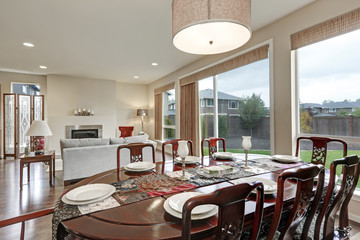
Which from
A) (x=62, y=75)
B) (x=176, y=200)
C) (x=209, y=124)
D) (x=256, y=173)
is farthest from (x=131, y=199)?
(x=62, y=75)

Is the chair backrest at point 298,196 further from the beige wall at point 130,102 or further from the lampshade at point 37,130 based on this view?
the beige wall at point 130,102

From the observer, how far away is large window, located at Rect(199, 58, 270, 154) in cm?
322

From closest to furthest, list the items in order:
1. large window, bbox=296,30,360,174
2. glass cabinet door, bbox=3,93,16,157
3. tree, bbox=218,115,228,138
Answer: large window, bbox=296,30,360,174 < tree, bbox=218,115,228,138 < glass cabinet door, bbox=3,93,16,157

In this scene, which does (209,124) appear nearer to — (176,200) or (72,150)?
(72,150)

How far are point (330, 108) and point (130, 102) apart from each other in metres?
6.57

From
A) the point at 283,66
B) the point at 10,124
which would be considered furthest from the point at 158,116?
the point at 283,66

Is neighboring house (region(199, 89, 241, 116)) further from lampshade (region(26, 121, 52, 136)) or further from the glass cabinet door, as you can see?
the glass cabinet door

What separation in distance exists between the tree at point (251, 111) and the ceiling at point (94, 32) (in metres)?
1.22

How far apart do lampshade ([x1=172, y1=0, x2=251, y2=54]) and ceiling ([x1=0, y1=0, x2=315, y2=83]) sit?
111cm

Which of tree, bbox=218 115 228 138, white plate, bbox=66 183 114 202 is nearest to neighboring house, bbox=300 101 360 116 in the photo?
tree, bbox=218 115 228 138

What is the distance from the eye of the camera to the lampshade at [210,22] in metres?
1.19

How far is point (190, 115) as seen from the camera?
16.1ft

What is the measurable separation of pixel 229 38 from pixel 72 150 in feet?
9.79

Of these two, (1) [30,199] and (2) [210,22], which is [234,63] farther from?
(1) [30,199]
